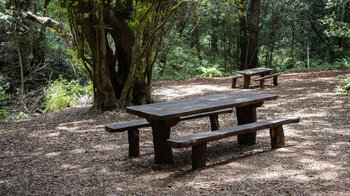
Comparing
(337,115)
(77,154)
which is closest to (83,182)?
(77,154)

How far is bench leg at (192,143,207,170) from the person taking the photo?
4352 mm

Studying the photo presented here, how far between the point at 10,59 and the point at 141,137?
32.9 ft

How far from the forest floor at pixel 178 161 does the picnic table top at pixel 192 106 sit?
0.76 meters

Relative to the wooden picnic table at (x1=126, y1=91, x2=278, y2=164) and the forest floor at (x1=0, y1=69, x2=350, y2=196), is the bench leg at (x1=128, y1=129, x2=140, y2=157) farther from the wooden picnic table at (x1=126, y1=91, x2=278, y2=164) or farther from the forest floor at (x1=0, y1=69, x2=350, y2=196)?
the wooden picnic table at (x1=126, y1=91, x2=278, y2=164)

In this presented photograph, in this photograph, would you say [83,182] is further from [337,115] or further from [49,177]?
[337,115]

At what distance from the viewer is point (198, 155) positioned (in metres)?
4.37

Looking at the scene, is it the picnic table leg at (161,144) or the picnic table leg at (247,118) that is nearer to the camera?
the picnic table leg at (161,144)

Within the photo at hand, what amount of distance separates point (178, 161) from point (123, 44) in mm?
5167

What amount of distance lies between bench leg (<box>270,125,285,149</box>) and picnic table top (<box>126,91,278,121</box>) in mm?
529

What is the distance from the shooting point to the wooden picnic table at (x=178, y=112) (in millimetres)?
4443

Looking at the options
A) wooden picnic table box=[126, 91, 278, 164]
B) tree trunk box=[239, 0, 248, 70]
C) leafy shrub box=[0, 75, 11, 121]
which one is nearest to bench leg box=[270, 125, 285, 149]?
wooden picnic table box=[126, 91, 278, 164]

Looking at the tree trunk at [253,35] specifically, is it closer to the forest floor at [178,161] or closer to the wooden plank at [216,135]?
the forest floor at [178,161]

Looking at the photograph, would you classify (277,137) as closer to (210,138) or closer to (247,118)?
(247,118)

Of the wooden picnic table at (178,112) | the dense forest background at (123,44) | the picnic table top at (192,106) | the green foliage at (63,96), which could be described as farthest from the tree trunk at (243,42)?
the wooden picnic table at (178,112)
